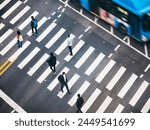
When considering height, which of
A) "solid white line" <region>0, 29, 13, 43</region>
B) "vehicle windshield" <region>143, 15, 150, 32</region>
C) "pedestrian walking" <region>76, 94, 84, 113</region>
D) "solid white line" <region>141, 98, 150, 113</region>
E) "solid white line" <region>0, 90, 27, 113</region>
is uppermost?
"vehicle windshield" <region>143, 15, 150, 32</region>

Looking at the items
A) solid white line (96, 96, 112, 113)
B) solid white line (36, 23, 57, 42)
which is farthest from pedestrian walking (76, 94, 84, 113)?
solid white line (36, 23, 57, 42)

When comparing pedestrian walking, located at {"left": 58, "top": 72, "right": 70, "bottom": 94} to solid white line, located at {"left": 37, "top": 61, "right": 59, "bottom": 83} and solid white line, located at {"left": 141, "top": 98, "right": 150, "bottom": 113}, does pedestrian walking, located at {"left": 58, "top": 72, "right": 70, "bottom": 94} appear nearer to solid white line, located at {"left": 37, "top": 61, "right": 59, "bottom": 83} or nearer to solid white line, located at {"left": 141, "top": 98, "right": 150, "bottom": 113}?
solid white line, located at {"left": 37, "top": 61, "right": 59, "bottom": 83}

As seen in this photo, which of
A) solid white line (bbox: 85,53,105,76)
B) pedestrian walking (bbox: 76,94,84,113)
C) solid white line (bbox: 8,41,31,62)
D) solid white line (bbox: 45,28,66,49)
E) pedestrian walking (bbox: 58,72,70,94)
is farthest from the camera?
solid white line (bbox: 45,28,66,49)

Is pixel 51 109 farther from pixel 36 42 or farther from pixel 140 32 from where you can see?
pixel 140 32

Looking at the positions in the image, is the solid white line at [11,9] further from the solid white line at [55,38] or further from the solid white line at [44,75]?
the solid white line at [44,75]

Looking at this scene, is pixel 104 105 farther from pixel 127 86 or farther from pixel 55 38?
pixel 55 38

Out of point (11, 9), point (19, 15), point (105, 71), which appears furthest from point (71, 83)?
point (11, 9)

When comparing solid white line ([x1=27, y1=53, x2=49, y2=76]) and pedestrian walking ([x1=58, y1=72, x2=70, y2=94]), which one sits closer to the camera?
pedestrian walking ([x1=58, y1=72, x2=70, y2=94])

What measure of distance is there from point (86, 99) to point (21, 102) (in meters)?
4.44

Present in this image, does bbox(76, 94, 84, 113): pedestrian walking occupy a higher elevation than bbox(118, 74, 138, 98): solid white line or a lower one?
lower

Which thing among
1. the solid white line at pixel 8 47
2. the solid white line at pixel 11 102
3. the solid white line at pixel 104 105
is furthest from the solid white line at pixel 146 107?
the solid white line at pixel 8 47

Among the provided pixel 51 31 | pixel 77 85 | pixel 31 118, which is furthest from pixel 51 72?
pixel 31 118

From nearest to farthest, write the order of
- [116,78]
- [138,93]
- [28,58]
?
[138,93] < [116,78] < [28,58]

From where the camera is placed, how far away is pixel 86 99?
25969 mm
